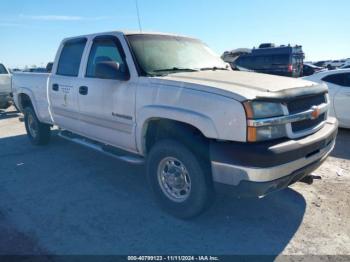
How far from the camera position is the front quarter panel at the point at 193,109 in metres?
2.87

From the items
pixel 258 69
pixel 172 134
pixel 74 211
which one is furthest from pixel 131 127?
pixel 258 69

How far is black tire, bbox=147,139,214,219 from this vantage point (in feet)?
10.6

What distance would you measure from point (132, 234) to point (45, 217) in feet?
3.53

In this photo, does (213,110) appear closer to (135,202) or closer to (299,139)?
(299,139)

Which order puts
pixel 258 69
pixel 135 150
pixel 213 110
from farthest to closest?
pixel 258 69 < pixel 135 150 < pixel 213 110

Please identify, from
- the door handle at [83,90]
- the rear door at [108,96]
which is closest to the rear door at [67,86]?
the door handle at [83,90]

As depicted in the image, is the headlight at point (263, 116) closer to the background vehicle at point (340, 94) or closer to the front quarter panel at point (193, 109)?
the front quarter panel at point (193, 109)

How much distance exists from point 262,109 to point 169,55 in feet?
5.68

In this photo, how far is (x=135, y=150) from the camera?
4031mm

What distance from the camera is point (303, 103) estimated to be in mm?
3293

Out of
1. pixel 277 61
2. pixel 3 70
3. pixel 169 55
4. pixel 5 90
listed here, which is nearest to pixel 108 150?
pixel 169 55

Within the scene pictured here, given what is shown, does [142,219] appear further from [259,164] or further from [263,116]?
[263,116]

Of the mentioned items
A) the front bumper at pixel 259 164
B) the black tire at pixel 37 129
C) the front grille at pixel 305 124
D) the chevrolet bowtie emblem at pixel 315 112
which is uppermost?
the chevrolet bowtie emblem at pixel 315 112

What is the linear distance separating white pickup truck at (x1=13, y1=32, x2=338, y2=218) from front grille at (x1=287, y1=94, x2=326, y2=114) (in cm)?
1
